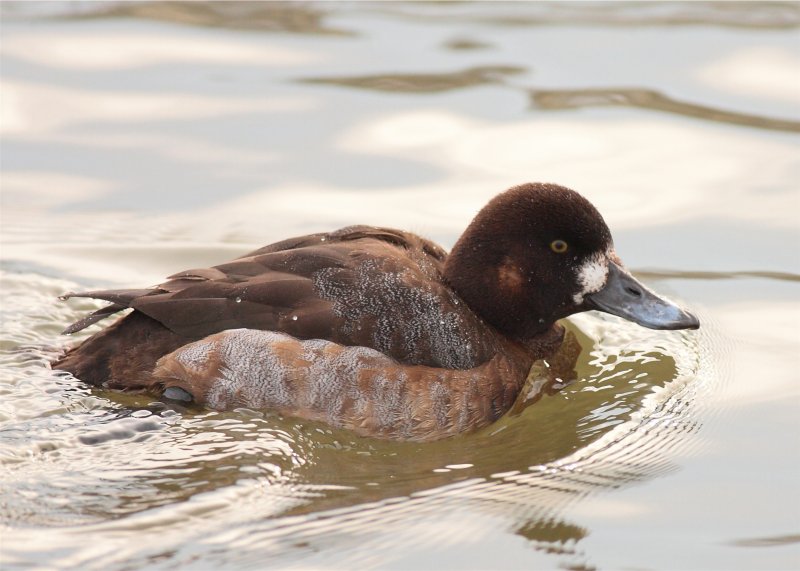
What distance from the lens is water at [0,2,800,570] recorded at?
5586 millimetres

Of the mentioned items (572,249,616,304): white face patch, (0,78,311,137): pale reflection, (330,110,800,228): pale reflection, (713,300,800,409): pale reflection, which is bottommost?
(713,300,800,409): pale reflection

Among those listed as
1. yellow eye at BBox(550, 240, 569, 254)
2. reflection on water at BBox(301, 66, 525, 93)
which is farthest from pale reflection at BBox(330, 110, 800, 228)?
yellow eye at BBox(550, 240, 569, 254)

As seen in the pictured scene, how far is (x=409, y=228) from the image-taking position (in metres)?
8.73

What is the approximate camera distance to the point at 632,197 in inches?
362

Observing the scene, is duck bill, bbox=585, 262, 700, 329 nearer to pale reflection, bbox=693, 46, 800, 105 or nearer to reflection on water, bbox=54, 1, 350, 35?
pale reflection, bbox=693, 46, 800, 105

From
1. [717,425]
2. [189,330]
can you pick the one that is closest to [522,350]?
[717,425]

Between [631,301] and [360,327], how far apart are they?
151cm

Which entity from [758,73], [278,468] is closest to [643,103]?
[758,73]

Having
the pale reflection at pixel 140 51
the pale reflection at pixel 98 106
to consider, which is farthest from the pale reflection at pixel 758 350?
the pale reflection at pixel 140 51

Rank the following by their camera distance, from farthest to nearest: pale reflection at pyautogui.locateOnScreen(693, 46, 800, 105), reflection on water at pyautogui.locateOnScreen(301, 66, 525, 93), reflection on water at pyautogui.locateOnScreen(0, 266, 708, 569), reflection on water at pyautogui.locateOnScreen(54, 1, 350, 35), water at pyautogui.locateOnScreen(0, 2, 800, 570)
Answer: reflection on water at pyautogui.locateOnScreen(54, 1, 350, 35), reflection on water at pyautogui.locateOnScreen(301, 66, 525, 93), pale reflection at pyautogui.locateOnScreen(693, 46, 800, 105), water at pyautogui.locateOnScreen(0, 2, 800, 570), reflection on water at pyautogui.locateOnScreen(0, 266, 708, 569)

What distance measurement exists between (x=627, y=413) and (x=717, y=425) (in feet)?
1.50

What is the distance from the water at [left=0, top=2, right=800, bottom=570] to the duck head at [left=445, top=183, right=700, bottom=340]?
1.53ft

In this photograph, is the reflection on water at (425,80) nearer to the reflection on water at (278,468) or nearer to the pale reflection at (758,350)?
the pale reflection at (758,350)

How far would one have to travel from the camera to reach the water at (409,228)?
5.59 m
